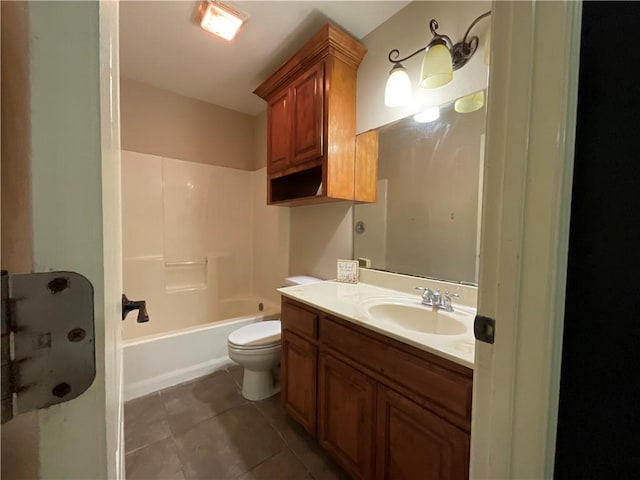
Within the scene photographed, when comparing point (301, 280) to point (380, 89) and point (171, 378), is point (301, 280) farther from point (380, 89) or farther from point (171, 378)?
point (380, 89)

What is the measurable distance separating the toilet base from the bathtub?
43 cm

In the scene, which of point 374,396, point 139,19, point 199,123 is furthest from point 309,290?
point 199,123

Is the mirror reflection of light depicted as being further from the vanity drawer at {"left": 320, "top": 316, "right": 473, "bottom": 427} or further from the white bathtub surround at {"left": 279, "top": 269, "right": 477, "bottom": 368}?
the vanity drawer at {"left": 320, "top": 316, "right": 473, "bottom": 427}

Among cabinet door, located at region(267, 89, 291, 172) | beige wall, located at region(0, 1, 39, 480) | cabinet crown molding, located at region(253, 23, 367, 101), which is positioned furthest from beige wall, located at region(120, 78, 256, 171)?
beige wall, located at region(0, 1, 39, 480)

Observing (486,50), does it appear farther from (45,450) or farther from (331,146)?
(45,450)

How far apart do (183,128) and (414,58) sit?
205 cm

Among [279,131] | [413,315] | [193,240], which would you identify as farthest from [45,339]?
[193,240]

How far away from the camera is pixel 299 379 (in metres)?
1.40

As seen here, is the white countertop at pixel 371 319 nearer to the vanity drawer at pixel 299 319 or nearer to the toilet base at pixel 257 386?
the vanity drawer at pixel 299 319

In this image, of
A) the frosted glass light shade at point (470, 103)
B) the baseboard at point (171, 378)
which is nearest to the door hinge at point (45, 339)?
the frosted glass light shade at point (470, 103)

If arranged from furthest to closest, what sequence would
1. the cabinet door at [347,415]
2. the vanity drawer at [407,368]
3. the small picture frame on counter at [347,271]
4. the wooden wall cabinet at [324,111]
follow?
the small picture frame on counter at [347,271]
the wooden wall cabinet at [324,111]
the cabinet door at [347,415]
the vanity drawer at [407,368]

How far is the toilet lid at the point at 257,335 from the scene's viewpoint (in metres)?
1.68

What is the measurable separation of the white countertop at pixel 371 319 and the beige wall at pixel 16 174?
0.87 metres

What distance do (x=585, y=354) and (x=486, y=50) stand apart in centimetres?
117
